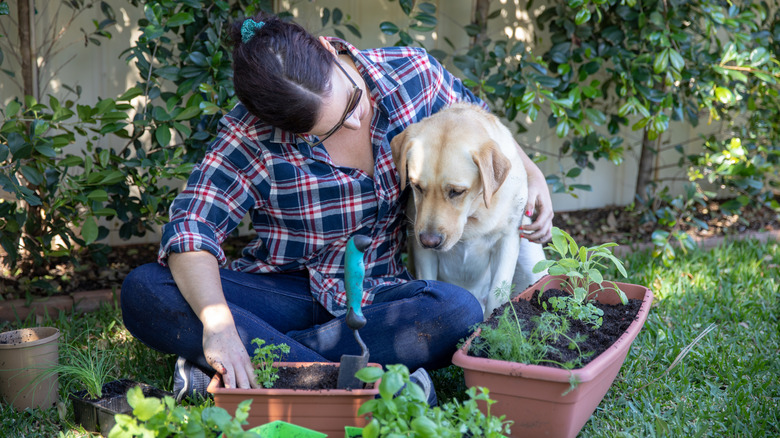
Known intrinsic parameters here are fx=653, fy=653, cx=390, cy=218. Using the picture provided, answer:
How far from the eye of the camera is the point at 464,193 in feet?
8.55

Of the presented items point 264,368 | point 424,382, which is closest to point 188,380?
point 264,368

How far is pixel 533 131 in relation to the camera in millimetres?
4855

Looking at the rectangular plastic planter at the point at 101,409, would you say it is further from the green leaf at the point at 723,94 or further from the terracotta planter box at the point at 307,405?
the green leaf at the point at 723,94

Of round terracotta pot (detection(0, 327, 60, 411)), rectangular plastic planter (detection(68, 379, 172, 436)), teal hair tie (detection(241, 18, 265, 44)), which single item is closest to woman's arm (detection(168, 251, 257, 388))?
rectangular plastic planter (detection(68, 379, 172, 436))

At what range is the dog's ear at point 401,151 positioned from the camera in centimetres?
250

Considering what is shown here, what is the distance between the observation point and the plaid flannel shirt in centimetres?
234

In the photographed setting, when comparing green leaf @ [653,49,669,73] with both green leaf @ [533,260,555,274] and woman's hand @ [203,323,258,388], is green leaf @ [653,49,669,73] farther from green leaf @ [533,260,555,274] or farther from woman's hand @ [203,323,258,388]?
woman's hand @ [203,323,258,388]

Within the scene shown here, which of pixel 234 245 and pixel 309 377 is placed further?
pixel 234 245

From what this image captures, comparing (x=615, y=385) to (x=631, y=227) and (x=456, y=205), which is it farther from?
(x=631, y=227)

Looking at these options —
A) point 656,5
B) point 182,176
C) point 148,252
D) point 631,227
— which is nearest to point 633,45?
point 656,5

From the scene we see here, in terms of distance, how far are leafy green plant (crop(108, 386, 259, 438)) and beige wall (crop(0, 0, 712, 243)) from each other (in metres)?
2.72

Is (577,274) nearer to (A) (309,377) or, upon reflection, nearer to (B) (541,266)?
(B) (541,266)

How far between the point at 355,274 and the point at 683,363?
5.15 ft

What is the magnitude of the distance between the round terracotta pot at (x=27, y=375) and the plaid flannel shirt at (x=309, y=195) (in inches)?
22.4
